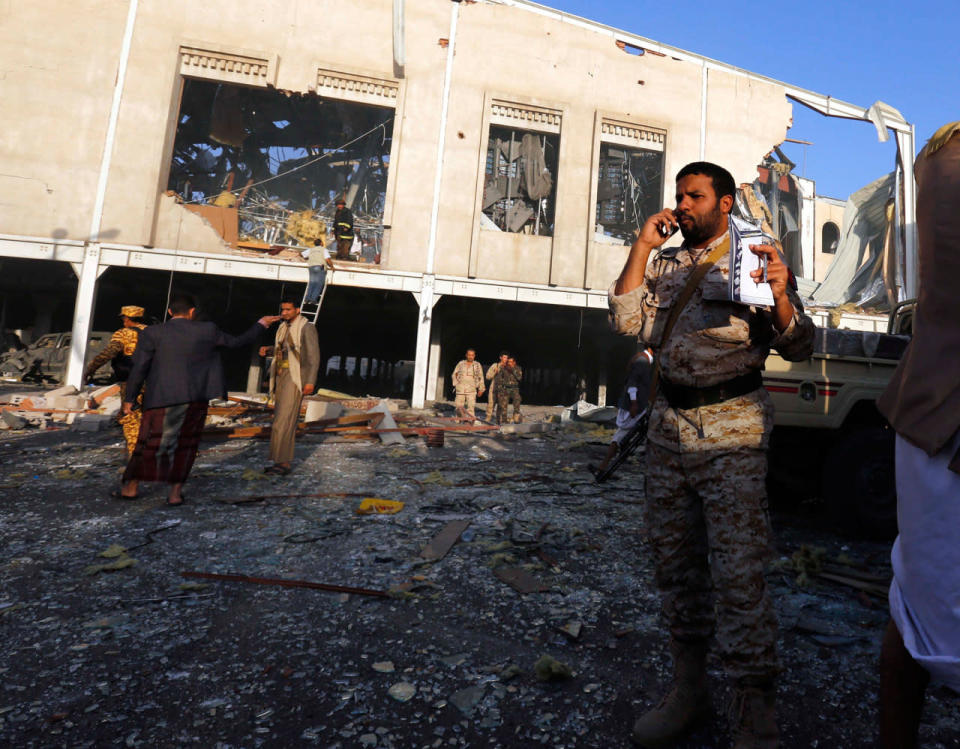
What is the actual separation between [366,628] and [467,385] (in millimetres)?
9738

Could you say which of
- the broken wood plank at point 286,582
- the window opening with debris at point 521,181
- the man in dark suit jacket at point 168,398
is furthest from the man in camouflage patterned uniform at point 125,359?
the window opening with debris at point 521,181

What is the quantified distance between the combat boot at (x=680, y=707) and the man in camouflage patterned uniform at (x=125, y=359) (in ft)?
15.7

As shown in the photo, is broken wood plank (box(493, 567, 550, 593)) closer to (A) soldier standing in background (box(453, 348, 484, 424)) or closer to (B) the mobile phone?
(B) the mobile phone

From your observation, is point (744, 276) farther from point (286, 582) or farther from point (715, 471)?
point (286, 582)

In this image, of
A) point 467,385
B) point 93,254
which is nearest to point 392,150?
point 467,385

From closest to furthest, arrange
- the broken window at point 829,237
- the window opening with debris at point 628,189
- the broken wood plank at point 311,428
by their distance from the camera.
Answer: the broken wood plank at point 311,428 < the window opening with debris at point 628,189 < the broken window at point 829,237

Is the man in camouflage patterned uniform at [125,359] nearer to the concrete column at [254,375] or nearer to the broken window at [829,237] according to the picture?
the concrete column at [254,375]

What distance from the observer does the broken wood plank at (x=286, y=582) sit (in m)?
2.86

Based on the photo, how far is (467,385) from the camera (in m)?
12.2

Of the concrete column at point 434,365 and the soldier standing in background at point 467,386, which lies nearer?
the soldier standing in background at point 467,386

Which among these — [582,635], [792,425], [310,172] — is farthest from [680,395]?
[310,172]

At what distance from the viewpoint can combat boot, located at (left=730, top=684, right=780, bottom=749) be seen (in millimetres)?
1549

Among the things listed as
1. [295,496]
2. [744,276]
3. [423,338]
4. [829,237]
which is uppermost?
[829,237]

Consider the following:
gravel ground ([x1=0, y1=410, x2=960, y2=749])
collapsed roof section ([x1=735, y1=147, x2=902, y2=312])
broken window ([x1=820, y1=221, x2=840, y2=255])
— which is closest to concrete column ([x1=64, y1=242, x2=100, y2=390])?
gravel ground ([x1=0, y1=410, x2=960, y2=749])
